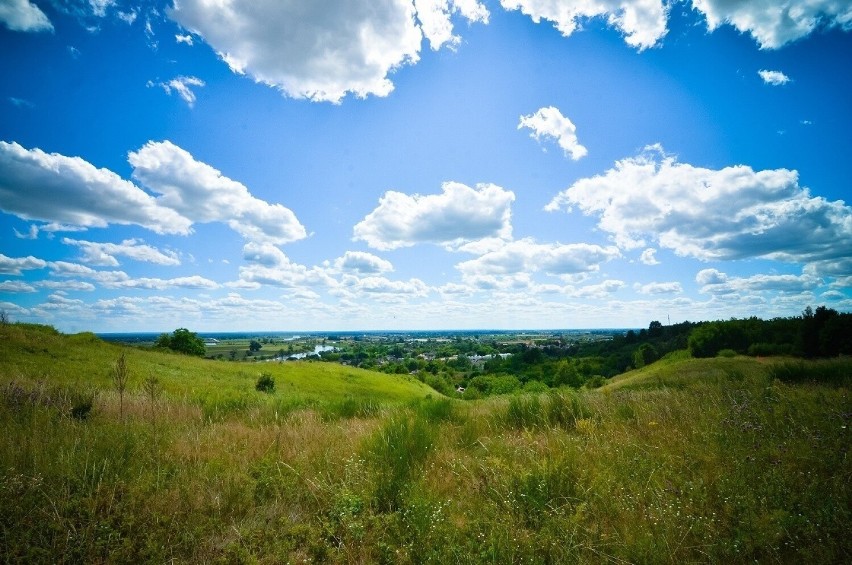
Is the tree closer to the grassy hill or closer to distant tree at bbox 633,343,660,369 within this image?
the grassy hill

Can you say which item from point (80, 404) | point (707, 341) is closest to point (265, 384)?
point (80, 404)

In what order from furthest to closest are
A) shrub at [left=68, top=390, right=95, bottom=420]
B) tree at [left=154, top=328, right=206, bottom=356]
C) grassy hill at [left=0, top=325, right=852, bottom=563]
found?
tree at [left=154, top=328, right=206, bottom=356], shrub at [left=68, top=390, right=95, bottom=420], grassy hill at [left=0, top=325, right=852, bottom=563]

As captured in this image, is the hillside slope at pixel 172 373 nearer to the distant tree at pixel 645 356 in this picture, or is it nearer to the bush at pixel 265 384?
the bush at pixel 265 384

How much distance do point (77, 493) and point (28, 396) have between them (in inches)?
219

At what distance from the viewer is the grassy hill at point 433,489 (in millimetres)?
3084

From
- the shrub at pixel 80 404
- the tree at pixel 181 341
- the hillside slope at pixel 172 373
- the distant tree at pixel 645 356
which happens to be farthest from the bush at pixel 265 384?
the distant tree at pixel 645 356

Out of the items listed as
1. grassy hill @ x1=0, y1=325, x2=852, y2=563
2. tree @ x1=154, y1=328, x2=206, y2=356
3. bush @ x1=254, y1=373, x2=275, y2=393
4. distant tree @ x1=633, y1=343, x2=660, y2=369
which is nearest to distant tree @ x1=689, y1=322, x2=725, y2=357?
distant tree @ x1=633, y1=343, x2=660, y2=369

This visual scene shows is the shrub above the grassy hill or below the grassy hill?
above

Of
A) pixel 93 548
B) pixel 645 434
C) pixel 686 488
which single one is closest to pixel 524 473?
pixel 686 488

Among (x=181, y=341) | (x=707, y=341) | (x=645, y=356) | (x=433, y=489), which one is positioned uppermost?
(x=433, y=489)

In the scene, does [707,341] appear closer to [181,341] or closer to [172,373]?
[172,373]

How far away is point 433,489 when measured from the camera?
428 centimetres

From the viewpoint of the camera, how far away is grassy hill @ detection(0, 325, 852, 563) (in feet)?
10.1

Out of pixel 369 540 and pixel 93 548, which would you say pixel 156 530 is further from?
pixel 369 540
